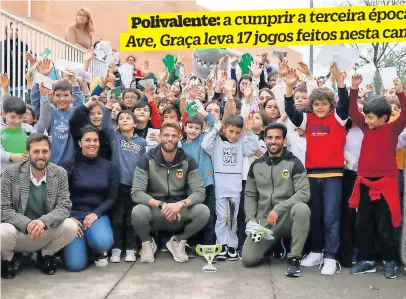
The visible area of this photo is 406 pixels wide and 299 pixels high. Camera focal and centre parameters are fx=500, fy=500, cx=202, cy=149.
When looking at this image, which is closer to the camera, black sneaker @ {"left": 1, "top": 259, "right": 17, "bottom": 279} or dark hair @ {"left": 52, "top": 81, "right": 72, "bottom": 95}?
black sneaker @ {"left": 1, "top": 259, "right": 17, "bottom": 279}

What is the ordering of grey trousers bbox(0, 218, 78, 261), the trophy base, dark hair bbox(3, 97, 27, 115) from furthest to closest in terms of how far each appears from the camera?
dark hair bbox(3, 97, 27, 115) → the trophy base → grey trousers bbox(0, 218, 78, 261)

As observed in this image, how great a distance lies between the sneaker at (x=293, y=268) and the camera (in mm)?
4762

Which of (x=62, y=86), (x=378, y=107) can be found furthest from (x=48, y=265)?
(x=378, y=107)

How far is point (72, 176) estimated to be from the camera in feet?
17.3

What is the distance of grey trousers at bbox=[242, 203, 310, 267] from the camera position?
4.93 m

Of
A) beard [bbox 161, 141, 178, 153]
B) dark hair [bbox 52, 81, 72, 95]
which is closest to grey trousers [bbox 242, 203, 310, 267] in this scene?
beard [bbox 161, 141, 178, 153]

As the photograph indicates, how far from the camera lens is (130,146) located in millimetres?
5684

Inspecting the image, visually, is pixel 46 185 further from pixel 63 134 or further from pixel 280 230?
pixel 280 230

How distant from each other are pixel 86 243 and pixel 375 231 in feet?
9.60

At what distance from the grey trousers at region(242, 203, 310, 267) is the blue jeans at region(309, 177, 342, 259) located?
221 millimetres

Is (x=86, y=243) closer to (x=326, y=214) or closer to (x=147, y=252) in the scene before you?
(x=147, y=252)

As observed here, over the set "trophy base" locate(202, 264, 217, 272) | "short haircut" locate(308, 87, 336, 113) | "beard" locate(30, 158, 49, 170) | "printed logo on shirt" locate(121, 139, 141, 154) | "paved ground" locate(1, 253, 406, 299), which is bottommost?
"paved ground" locate(1, 253, 406, 299)

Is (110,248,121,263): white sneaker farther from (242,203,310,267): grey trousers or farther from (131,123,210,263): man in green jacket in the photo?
(242,203,310,267): grey trousers

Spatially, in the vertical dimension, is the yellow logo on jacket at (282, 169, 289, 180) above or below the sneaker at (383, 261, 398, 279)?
above
